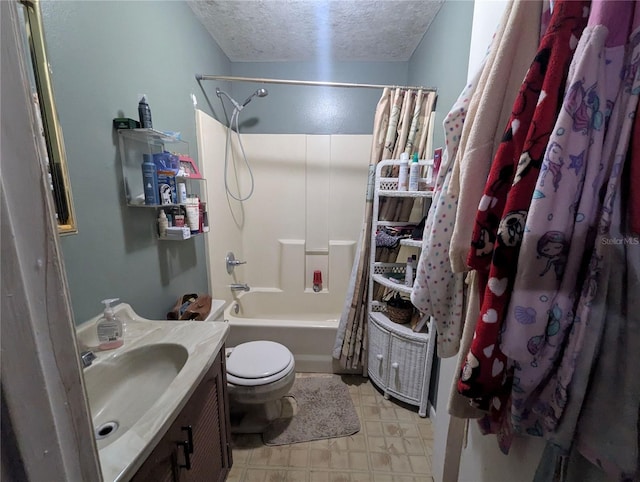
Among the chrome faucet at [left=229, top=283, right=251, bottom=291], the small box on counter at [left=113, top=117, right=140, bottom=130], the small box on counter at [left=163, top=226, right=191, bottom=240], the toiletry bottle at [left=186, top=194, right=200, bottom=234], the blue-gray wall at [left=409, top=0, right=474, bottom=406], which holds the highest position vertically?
the blue-gray wall at [left=409, top=0, right=474, bottom=406]

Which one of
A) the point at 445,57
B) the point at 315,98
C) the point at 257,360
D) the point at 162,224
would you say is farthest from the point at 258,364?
the point at 315,98

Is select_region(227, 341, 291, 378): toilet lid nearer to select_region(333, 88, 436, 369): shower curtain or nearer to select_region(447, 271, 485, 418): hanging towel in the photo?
select_region(333, 88, 436, 369): shower curtain

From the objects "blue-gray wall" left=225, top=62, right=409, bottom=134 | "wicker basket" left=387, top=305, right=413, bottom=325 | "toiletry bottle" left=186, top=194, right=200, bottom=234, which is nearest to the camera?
"toiletry bottle" left=186, top=194, right=200, bottom=234

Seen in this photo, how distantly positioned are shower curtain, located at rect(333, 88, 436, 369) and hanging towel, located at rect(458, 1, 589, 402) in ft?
4.31

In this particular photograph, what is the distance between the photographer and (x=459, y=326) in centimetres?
72

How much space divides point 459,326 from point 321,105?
2.21 meters

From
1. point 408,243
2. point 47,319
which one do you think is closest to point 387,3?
point 408,243

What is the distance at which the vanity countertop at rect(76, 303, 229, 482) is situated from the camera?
1.79 feet

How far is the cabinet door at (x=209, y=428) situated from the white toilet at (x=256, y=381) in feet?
0.60

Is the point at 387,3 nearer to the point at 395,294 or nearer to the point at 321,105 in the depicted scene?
the point at 321,105

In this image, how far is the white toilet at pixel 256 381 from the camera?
137 cm

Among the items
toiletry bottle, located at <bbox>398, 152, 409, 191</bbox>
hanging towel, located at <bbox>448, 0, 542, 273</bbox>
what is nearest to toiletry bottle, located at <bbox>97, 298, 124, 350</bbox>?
hanging towel, located at <bbox>448, 0, 542, 273</bbox>

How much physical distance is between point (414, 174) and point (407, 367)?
118 cm

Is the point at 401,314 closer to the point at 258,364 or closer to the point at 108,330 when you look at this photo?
the point at 258,364
